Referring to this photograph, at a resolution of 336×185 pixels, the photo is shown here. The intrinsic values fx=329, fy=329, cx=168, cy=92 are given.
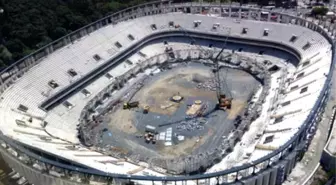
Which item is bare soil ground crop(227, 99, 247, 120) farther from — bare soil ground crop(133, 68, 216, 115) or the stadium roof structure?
bare soil ground crop(133, 68, 216, 115)

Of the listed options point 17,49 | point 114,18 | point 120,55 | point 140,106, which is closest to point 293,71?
point 140,106

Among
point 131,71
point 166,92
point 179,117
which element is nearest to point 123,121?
point 179,117

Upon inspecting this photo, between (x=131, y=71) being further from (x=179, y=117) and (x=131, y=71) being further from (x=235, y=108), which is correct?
(x=235, y=108)

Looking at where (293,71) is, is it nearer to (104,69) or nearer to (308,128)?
(308,128)

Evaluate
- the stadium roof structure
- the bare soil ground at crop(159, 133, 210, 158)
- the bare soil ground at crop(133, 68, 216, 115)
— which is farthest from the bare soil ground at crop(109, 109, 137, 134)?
the bare soil ground at crop(159, 133, 210, 158)

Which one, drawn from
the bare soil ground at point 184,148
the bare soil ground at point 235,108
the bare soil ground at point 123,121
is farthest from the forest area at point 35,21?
the bare soil ground at point 235,108

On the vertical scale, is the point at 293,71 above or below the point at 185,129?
above

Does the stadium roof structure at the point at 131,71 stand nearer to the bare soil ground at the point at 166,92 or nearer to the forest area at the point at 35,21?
the bare soil ground at the point at 166,92
